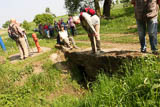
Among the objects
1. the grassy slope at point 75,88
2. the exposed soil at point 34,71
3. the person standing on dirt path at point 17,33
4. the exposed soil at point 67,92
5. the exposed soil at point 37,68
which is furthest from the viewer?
the person standing on dirt path at point 17,33

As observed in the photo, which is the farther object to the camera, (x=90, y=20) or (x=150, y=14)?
(x=90, y=20)

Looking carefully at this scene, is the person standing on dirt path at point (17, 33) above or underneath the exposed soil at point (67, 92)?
above

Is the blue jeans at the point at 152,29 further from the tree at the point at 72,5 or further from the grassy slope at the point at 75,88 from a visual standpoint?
the tree at the point at 72,5

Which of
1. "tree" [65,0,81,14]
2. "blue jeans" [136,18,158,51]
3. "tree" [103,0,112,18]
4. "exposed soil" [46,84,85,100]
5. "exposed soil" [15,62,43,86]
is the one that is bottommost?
"exposed soil" [46,84,85,100]

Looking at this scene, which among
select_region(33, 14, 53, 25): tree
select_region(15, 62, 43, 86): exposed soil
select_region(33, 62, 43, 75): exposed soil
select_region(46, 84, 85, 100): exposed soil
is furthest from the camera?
select_region(33, 14, 53, 25): tree

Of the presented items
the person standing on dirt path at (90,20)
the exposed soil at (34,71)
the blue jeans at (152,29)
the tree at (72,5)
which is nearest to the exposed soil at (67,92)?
the exposed soil at (34,71)

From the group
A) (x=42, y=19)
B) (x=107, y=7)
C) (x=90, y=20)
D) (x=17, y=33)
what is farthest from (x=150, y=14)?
(x=42, y=19)

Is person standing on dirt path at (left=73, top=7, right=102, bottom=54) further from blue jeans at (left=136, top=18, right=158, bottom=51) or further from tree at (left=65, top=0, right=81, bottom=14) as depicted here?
tree at (left=65, top=0, right=81, bottom=14)

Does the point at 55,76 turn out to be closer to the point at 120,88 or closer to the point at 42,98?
the point at 42,98

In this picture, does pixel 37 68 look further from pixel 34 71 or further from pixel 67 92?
pixel 67 92

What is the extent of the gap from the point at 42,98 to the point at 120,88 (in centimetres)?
286

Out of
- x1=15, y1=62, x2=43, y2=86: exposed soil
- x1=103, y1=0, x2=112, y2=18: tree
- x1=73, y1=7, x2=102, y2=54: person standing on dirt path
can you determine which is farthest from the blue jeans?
x1=103, y1=0, x2=112, y2=18: tree

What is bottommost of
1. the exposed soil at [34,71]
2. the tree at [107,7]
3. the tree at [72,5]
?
the exposed soil at [34,71]

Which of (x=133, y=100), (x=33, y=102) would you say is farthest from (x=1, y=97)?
(x=133, y=100)
